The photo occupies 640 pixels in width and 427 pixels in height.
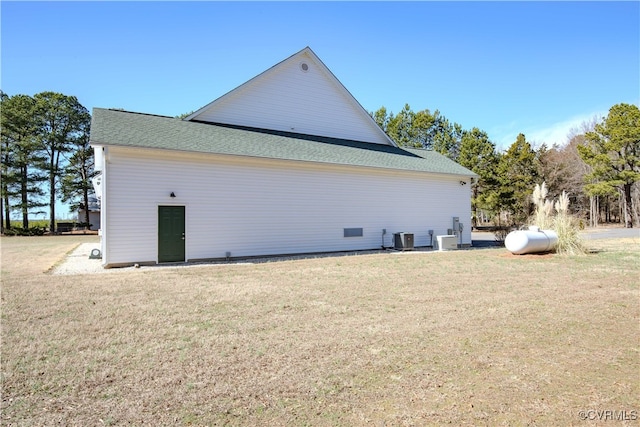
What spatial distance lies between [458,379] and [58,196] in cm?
3980

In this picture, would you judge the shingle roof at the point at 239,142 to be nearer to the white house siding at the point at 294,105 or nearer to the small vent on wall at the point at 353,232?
the white house siding at the point at 294,105

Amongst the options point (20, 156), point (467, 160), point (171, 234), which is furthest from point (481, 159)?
point (20, 156)

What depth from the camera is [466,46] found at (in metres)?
13.9

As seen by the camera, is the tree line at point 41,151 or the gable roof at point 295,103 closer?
the gable roof at point 295,103

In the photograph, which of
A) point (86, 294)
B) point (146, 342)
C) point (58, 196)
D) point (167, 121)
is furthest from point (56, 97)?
point (146, 342)

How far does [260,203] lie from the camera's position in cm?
1335

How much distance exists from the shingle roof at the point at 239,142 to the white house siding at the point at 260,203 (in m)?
0.33

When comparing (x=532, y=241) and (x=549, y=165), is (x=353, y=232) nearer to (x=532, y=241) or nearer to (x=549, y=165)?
(x=532, y=241)

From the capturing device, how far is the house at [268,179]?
11391 millimetres

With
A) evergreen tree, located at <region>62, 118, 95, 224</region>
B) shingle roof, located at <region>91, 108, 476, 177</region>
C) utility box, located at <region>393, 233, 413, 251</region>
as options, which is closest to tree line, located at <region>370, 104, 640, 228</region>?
shingle roof, located at <region>91, 108, 476, 177</region>

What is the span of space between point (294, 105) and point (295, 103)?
10 cm

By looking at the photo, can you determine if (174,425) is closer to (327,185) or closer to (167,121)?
(327,185)

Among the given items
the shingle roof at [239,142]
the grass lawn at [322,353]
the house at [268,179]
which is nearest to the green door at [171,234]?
the house at [268,179]

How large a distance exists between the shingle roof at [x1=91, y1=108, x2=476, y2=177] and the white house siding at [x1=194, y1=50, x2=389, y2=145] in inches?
19.8
